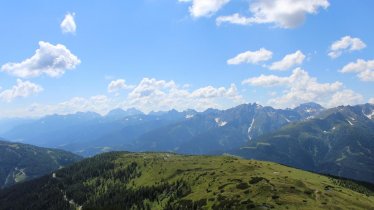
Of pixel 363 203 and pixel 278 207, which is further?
pixel 363 203

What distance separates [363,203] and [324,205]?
27.7 m

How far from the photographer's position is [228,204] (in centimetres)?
19488

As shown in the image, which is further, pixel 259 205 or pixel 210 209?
pixel 210 209

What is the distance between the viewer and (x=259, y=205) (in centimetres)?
18462

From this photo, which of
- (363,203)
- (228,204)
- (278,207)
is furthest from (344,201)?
(228,204)

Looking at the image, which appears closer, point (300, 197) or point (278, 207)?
point (278, 207)

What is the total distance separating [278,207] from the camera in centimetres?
17950

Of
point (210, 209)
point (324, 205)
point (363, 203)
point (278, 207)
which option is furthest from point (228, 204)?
point (363, 203)

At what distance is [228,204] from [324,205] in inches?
1756

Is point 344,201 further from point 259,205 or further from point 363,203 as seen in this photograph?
point 259,205

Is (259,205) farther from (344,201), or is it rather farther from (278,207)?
(344,201)

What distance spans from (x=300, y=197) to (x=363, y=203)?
30565 mm

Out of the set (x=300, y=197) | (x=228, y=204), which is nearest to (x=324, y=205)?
(x=300, y=197)

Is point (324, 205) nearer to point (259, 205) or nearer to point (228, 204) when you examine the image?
point (259, 205)
